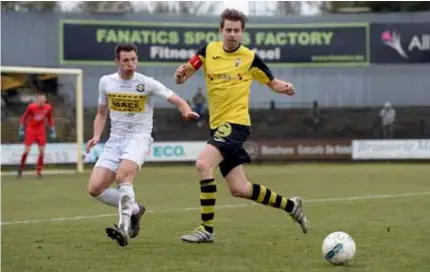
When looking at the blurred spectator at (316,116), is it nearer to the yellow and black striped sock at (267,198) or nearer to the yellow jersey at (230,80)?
the yellow and black striped sock at (267,198)

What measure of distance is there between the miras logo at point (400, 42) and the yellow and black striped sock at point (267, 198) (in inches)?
1035

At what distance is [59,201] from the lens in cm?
1541

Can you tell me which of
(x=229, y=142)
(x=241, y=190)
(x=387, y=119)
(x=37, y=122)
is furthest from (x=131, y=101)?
(x=387, y=119)

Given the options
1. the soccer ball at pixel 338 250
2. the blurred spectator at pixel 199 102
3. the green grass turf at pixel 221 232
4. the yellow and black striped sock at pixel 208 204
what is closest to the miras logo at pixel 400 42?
the blurred spectator at pixel 199 102

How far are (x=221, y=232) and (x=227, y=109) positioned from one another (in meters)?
1.58

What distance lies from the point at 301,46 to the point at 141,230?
25030 mm

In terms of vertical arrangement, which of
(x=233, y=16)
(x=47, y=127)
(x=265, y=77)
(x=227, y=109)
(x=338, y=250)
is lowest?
(x=47, y=127)

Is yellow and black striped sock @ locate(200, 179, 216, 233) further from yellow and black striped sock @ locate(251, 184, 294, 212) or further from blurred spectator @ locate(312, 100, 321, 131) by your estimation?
blurred spectator @ locate(312, 100, 321, 131)

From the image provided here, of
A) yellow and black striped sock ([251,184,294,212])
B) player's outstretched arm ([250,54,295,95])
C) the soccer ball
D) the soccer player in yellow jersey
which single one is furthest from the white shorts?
the soccer ball

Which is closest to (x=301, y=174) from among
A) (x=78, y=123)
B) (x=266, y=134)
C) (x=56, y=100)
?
(x=78, y=123)

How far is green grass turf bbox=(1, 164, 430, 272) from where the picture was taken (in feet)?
26.1

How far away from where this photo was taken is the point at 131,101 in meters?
9.80

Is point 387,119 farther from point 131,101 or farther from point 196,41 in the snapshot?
point 131,101

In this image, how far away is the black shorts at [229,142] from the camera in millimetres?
9453
